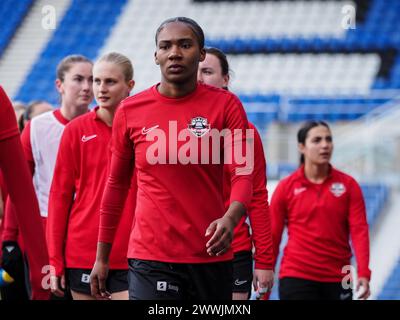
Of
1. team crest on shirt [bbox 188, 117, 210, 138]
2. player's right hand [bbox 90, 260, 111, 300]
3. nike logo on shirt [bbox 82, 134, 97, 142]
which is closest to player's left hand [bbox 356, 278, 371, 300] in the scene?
nike logo on shirt [bbox 82, 134, 97, 142]

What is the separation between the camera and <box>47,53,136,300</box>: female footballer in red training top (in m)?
5.22

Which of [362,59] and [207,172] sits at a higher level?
[362,59]

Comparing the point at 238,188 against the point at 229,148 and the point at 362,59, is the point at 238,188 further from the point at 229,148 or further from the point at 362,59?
the point at 362,59

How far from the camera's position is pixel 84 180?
5238 mm

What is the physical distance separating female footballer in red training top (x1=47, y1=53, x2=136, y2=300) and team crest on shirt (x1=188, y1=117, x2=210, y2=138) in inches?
54.5

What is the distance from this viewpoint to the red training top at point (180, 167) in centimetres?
390

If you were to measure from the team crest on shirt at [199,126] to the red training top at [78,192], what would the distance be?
138cm

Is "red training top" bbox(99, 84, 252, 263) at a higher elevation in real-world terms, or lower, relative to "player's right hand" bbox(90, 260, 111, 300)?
higher

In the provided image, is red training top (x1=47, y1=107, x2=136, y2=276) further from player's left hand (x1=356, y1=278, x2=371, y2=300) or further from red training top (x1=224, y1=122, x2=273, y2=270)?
player's left hand (x1=356, y1=278, x2=371, y2=300)

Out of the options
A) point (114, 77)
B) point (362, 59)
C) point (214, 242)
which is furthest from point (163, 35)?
point (362, 59)

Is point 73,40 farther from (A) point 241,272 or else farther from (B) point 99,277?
(B) point 99,277
